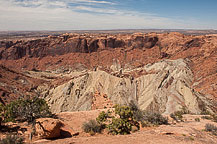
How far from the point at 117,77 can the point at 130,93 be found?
15.3 feet

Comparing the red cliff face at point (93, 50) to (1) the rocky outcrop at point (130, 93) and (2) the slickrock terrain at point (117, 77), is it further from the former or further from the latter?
(1) the rocky outcrop at point (130, 93)

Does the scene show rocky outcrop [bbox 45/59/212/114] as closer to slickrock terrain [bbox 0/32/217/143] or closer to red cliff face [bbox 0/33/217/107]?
slickrock terrain [bbox 0/32/217/143]

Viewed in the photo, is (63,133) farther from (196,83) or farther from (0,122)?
(196,83)

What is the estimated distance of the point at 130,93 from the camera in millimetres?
35781

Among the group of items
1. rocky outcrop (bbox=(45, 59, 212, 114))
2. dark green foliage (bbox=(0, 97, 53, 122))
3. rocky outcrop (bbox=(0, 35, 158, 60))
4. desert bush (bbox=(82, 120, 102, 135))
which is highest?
rocky outcrop (bbox=(0, 35, 158, 60))

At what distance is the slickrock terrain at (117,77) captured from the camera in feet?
61.3

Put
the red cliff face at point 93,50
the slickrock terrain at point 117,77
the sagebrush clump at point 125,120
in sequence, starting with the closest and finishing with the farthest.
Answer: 1. the sagebrush clump at point 125,120
2. the slickrock terrain at point 117,77
3. the red cliff face at point 93,50

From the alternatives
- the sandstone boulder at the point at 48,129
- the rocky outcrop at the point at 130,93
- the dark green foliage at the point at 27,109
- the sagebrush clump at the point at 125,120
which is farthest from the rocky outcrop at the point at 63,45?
the sandstone boulder at the point at 48,129

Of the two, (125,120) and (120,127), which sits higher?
(125,120)

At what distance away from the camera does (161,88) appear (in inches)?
1403

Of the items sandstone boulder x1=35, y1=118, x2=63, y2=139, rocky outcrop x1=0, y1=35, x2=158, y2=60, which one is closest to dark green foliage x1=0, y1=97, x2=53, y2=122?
sandstone boulder x1=35, y1=118, x2=63, y2=139

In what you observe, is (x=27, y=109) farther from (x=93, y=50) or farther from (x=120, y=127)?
(x=93, y=50)

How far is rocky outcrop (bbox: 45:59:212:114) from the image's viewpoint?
102ft

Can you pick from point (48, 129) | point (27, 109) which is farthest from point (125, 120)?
point (27, 109)
